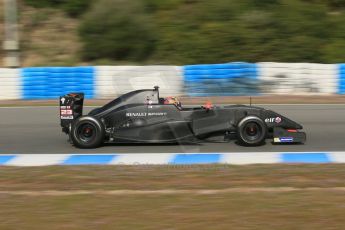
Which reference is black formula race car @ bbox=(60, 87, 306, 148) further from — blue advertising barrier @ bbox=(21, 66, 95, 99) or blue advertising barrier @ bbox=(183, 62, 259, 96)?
blue advertising barrier @ bbox=(21, 66, 95, 99)

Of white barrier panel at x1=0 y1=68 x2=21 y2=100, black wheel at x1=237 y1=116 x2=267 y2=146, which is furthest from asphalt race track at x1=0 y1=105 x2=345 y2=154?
white barrier panel at x1=0 y1=68 x2=21 y2=100

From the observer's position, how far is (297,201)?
5.02 meters

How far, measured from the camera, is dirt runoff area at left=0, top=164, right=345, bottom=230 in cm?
443

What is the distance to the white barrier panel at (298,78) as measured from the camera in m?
17.6

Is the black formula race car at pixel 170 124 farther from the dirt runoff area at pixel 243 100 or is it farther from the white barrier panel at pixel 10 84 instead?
Answer: the white barrier panel at pixel 10 84

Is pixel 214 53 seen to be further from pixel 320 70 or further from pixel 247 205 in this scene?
pixel 247 205

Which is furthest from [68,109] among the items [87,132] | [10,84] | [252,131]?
[10,84]

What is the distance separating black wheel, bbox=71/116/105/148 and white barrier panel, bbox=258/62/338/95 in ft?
31.6

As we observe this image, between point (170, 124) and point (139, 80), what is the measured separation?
8945 mm

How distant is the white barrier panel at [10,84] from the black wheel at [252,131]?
1085 centimetres

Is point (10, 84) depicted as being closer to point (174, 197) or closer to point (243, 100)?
point (243, 100)

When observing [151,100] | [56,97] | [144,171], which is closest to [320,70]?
[56,97]

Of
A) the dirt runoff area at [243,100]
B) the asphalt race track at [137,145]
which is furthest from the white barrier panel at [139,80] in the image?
the asphalt race track at [137,145]

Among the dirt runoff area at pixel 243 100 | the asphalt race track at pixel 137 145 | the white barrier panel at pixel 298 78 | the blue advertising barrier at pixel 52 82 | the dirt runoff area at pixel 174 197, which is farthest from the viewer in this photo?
the blue advertising barrier at pixel 52 82
